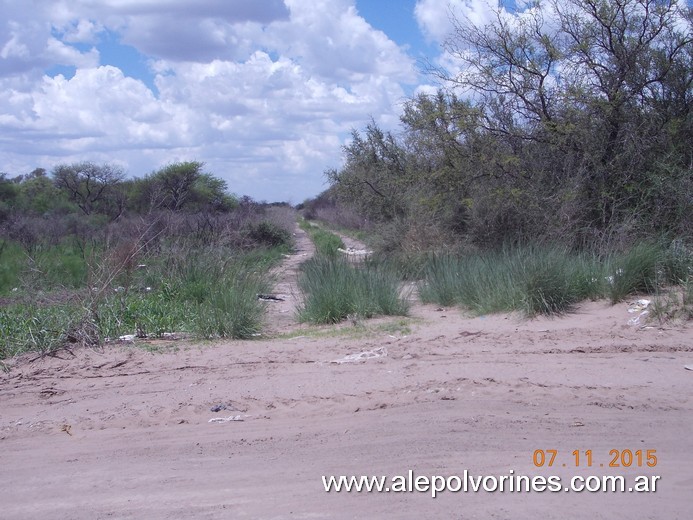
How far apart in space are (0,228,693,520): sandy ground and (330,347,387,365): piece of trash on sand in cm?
5

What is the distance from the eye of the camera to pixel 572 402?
6.72 meters

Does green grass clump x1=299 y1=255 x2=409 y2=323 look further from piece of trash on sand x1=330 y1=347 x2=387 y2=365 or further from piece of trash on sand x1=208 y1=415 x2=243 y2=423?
piece of trash on sand x1=208 y1=415 x2=243 y2=423

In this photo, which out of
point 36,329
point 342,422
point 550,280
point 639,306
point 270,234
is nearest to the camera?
point 342,422

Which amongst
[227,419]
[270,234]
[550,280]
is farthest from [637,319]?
[270,234]

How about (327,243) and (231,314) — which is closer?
(231,314)

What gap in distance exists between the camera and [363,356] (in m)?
8.82

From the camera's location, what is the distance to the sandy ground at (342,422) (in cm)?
507

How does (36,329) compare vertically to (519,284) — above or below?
below

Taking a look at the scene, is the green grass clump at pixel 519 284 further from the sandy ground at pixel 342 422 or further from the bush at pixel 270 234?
the bush at pixel 270 234

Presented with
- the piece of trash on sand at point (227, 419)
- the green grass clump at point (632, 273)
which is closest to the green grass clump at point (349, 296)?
the green grass clump at point (632, 273)

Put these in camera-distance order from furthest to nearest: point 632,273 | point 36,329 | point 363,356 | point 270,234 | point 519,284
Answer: point 270,234
point 632,273
point 519,284
point 36,329
point 363,356

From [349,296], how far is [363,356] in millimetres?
2834

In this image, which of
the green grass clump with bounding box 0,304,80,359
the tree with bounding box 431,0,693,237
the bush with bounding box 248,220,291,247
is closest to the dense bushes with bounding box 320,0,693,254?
the tree with bounding box 431,0,693,237
